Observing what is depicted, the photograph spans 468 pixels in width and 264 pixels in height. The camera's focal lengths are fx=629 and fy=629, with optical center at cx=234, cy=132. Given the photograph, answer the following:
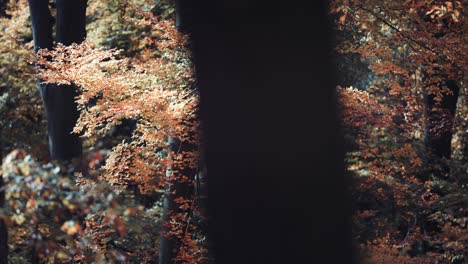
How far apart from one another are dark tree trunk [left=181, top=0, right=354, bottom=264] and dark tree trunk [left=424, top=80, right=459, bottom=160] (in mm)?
6659

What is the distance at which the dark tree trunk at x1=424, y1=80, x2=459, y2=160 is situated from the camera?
9220 mm

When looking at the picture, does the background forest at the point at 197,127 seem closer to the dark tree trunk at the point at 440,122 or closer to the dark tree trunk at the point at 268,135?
the dark tree trunk at the point at 440,122

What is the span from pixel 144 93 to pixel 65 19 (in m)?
2.91

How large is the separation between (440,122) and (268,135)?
7.14m

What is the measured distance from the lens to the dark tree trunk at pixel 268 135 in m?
2.57

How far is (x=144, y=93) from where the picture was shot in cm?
614

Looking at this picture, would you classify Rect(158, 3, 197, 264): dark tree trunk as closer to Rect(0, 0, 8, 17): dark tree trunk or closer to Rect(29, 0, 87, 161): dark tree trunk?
Rect(29, 0, 87, 161): dark tree trunk

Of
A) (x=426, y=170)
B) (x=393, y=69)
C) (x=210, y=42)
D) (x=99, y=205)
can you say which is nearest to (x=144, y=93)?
(x=393, y=69)

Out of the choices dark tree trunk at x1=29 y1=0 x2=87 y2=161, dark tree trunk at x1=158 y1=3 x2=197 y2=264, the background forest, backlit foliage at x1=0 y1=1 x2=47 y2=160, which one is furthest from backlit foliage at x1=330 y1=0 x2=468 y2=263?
backlit foliage at x1=0 y1=1 x2=47 y2=160

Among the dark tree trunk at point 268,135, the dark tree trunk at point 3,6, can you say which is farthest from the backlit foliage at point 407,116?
the dark tree trunk at point 3,6

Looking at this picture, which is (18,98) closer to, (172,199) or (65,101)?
(65,101)

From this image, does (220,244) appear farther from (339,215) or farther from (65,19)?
(65,19)

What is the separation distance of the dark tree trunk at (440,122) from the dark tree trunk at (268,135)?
6659 mm

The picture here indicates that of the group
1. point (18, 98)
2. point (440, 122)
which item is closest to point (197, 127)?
point (440, 122)
